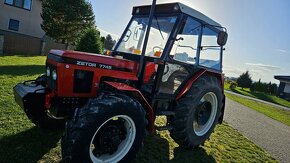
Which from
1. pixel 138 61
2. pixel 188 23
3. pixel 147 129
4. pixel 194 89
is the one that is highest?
pixel 188 23

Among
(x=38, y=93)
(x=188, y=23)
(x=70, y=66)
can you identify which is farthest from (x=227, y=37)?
(x=38, y=93)

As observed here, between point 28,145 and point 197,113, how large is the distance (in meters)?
3.22

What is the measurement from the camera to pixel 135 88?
4461 millimetres

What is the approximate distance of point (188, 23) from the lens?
15.7 feet

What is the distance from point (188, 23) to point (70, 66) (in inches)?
Result: 91.6

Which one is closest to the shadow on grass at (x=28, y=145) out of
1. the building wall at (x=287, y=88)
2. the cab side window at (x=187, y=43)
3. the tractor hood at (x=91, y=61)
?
the tractor hood at (x=91, y=61)

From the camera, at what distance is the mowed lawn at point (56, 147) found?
3877 millimetres

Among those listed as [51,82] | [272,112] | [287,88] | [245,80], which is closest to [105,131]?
[51,82]

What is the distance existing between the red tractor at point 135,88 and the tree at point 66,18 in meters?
21.8

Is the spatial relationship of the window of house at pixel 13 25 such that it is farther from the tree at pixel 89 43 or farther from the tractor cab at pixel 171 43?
the tractor cab at pixel 171 43

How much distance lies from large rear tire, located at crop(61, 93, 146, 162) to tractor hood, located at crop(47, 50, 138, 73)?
0.61 meters

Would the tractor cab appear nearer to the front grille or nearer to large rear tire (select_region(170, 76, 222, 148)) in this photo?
large rear tire (select_region(170, 76, 222, 148))

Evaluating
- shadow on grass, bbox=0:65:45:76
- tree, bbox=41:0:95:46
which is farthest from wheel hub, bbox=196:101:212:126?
tree, bbox=41:0:95:46

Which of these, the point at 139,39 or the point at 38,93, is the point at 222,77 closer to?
the point at 139,39
